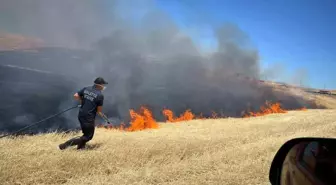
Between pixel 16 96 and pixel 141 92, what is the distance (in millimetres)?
12889

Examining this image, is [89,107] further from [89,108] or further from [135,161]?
[135,161]

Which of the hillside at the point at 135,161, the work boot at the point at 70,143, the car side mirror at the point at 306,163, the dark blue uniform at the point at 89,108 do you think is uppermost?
the car side mirror at the point at 306,163

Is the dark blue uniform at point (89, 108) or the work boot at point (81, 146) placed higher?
the dark blue uniform at point (89, 108)

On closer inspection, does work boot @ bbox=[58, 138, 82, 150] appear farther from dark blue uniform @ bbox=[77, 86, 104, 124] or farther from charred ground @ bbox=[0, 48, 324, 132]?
charred ground @ bbox=[0, 48, 324, 132]

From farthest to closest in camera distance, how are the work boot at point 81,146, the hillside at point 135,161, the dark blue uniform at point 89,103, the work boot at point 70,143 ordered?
A: 1. the dark blue uniform at point 89,103
2. the work boot at point 81,146
3. the work boot at point 70,143
4. the hillside at point 135,161

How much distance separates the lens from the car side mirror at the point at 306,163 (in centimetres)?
A: 174

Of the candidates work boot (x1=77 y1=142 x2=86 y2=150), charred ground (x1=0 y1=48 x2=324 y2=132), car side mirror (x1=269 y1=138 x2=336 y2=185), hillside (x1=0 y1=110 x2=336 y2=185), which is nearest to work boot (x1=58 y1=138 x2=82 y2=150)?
work boot (x1=77 y1=142 x2=86 y2=150)

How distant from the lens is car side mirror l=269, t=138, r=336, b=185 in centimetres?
174

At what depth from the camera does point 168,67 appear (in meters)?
56.4

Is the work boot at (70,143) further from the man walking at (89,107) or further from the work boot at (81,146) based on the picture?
the man walking at (89,107)

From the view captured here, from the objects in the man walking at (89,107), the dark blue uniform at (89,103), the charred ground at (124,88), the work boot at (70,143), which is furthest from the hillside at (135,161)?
the charred ground at (124,88)

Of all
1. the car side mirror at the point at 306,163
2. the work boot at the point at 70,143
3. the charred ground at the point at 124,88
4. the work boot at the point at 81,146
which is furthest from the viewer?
the charred ground at the point at 124,88

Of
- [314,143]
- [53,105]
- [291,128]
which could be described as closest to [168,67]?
[53,105]

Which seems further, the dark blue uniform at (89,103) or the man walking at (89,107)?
the dark blue uniform at (89,103)
